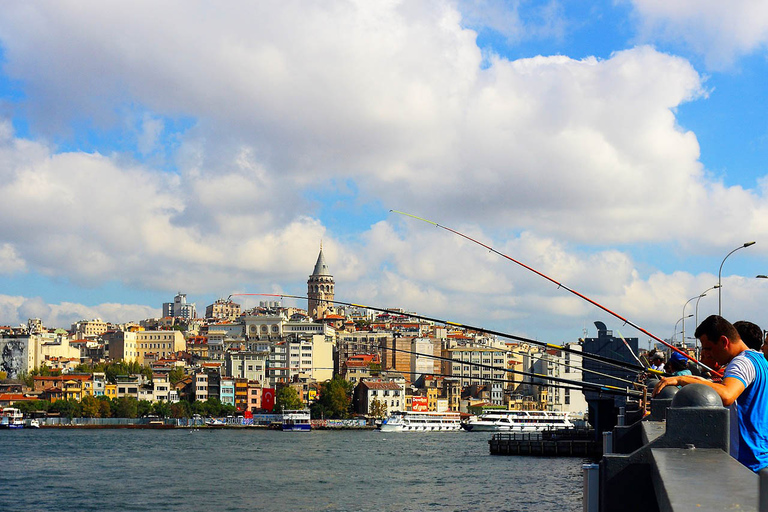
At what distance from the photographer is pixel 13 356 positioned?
110m

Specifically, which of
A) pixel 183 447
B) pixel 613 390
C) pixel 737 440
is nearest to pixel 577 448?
pixel 183 447

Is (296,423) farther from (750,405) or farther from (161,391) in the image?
(750,405)

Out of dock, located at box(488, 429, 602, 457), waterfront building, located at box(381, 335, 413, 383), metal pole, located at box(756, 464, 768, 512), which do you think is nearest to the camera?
metal pole, located at box(756, 464, 768, 512)

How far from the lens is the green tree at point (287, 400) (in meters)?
86.8

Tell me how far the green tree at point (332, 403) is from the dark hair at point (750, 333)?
84.6 metres

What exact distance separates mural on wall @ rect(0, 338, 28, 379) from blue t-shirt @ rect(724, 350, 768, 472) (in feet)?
371

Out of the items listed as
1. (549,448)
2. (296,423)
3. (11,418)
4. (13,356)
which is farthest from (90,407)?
(549,448)

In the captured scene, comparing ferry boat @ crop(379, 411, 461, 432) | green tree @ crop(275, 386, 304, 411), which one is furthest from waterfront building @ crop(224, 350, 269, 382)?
ferry boat @ crop(379, 411, 461, 432)

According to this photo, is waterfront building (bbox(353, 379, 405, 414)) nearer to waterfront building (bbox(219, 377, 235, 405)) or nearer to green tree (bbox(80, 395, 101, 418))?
waterfront building (bbox(219, 377, 235, 405))

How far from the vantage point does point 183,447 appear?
168 ft

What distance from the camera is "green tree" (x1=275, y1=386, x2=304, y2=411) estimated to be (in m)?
86.8

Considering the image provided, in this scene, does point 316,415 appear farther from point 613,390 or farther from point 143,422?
point 613,390

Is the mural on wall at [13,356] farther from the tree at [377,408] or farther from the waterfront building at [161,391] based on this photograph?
the tree at [377,408]

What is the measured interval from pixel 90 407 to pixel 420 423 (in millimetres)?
27999
